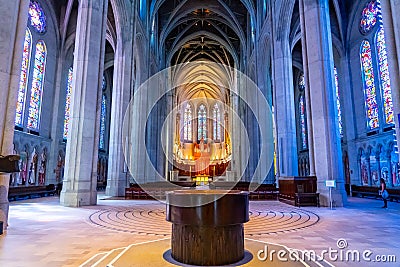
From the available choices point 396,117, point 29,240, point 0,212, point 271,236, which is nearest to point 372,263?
point 271,236

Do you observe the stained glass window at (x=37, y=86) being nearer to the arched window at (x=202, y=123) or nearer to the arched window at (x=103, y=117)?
the arched window at (x=103, y=117)

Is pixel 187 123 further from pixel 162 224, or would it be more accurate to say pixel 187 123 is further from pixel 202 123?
pixel 162 224

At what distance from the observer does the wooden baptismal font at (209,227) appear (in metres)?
3.23

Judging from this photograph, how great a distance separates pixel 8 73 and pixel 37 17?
47.0 feet

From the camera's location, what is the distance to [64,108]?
19531 mm

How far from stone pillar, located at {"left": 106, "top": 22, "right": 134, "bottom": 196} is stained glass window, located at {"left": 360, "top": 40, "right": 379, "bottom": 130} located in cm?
1474

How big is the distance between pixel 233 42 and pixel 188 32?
5245 mm

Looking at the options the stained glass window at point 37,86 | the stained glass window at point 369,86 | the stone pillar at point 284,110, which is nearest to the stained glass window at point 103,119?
the stained glass window at point 37,86

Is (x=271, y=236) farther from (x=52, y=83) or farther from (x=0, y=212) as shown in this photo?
(x=52, y=83)

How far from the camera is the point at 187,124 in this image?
48.5 m

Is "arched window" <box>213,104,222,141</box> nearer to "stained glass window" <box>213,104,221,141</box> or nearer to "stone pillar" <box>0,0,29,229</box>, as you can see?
"stained glass window" <box>213,104,221,141</box>

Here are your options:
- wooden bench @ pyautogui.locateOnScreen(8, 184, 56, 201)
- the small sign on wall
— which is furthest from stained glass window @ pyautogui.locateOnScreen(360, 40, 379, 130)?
wooden bench @ pyautogui.locateOnScreen(8, 184, 56, 201)

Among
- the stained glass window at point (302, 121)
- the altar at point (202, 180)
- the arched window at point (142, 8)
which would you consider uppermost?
the arched window at point (142, 8)
